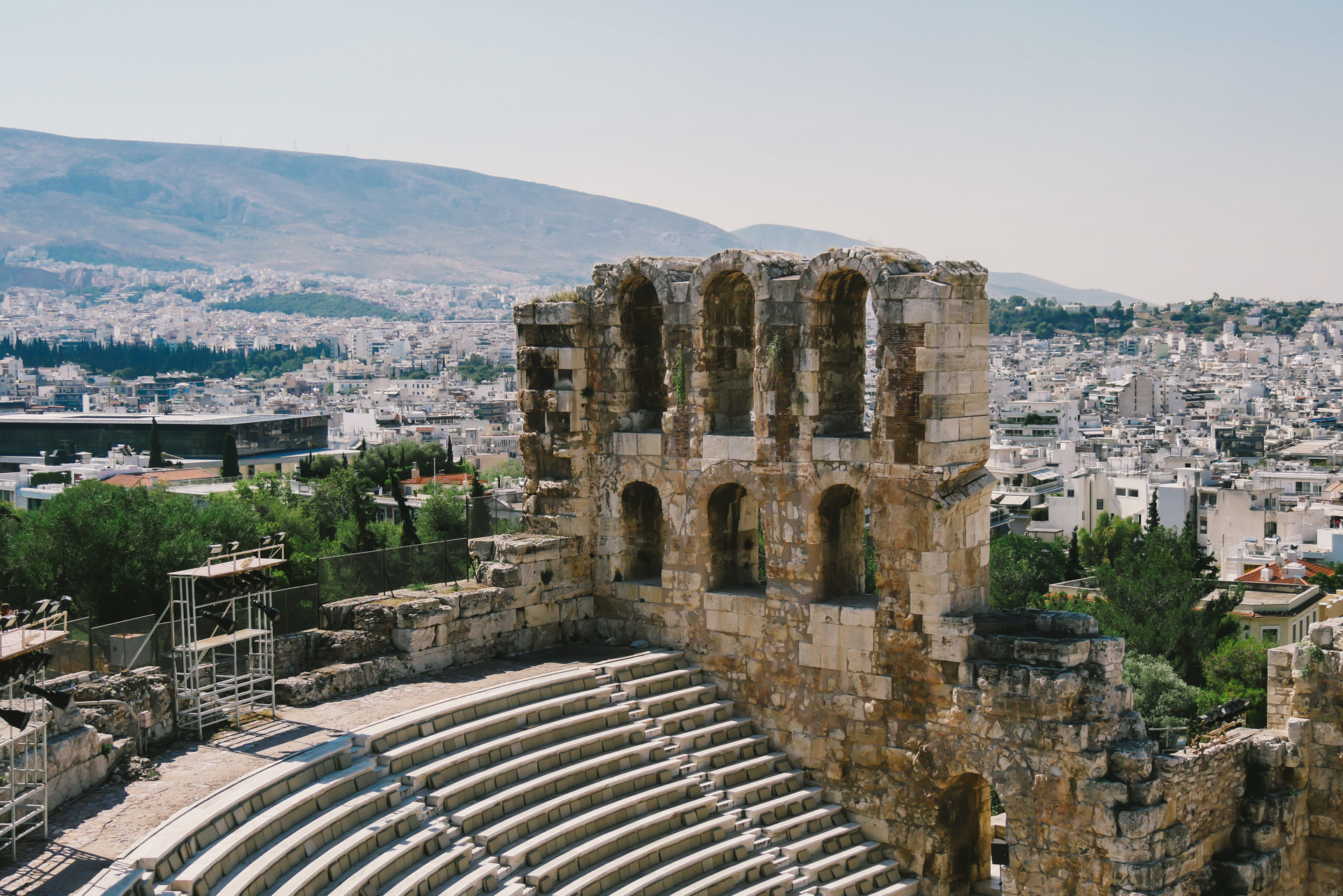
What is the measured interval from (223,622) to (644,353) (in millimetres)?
8624

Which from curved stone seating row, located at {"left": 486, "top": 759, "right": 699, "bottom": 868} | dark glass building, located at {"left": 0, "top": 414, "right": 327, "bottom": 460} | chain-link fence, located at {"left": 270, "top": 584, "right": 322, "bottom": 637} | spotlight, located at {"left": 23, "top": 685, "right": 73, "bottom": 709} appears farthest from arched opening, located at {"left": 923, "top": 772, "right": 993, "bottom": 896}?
dark glass building, located at {"left": 0, "top": 414, "right": 327, "bottom": 460}

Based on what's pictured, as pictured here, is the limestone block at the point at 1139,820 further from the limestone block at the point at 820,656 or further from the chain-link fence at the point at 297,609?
the chain-link fence at the point at 297,609

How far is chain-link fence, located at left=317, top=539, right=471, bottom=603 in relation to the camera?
71.8 ft

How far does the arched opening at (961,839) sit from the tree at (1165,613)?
24.5 metres

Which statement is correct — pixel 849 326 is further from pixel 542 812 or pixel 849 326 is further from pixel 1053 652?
pixel 542 812

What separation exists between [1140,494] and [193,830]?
3660 inches

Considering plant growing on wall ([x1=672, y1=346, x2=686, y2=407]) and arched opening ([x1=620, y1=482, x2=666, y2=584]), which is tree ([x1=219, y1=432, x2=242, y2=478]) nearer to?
arched opening ([x1=620, y1=482, x2=666, y2=584])

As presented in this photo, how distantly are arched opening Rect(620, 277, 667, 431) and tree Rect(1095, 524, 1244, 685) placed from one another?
2547 cm

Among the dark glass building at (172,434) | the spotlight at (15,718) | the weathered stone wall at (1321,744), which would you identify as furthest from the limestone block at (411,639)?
the dark glass building at (172,434)

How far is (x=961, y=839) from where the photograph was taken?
20469 millimetres

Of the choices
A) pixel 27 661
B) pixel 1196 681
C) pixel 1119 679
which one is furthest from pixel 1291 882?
pixel 1196 681

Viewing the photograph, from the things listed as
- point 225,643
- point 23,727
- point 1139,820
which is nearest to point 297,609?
point 225,643

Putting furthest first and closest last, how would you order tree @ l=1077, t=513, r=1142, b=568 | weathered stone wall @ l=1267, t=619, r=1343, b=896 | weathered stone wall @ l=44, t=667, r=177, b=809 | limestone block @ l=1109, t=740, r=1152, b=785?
1. tree @ l=1077, t=513, r=1142, b=568
2. weathered stone wall @ l=1267, t=619, r=1343, b=896
3. limestone block @ l=1109, t=740, r=1152, b=785
4. weathered stone wall @ l=44, t=667, r=177, b=809

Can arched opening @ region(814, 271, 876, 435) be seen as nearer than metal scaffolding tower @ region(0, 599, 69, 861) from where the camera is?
No
